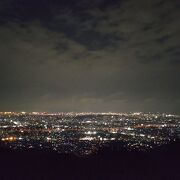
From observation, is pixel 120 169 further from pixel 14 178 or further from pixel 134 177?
pixel 14 178

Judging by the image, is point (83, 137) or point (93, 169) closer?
point (93, 169)

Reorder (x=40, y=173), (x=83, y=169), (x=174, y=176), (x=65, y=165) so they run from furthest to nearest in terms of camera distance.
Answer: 1. (x=65, y=165)
2. (x=83, y=169)
3. (x=40, y=173)
4. (x=174, y=176)

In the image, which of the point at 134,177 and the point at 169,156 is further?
the point at 169,156

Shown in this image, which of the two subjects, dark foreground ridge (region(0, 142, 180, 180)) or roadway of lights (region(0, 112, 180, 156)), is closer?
dark foreground ridge (region(0, 142, 180, 180))

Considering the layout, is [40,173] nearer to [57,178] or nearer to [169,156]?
[57,178]

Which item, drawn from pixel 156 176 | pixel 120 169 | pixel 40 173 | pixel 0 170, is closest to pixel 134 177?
pixel 156 176

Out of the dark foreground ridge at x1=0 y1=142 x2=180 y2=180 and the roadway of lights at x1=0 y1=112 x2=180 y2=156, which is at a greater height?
the roadway of lights at x1=0 y1=112 x2=180 y2=156

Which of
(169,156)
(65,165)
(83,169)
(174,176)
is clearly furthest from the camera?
(169,156)

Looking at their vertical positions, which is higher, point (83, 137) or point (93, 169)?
point (83, 137)

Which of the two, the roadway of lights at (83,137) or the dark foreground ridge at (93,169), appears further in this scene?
the roadway of lights at (83,137)

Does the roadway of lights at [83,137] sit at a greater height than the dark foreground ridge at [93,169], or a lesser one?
greater
